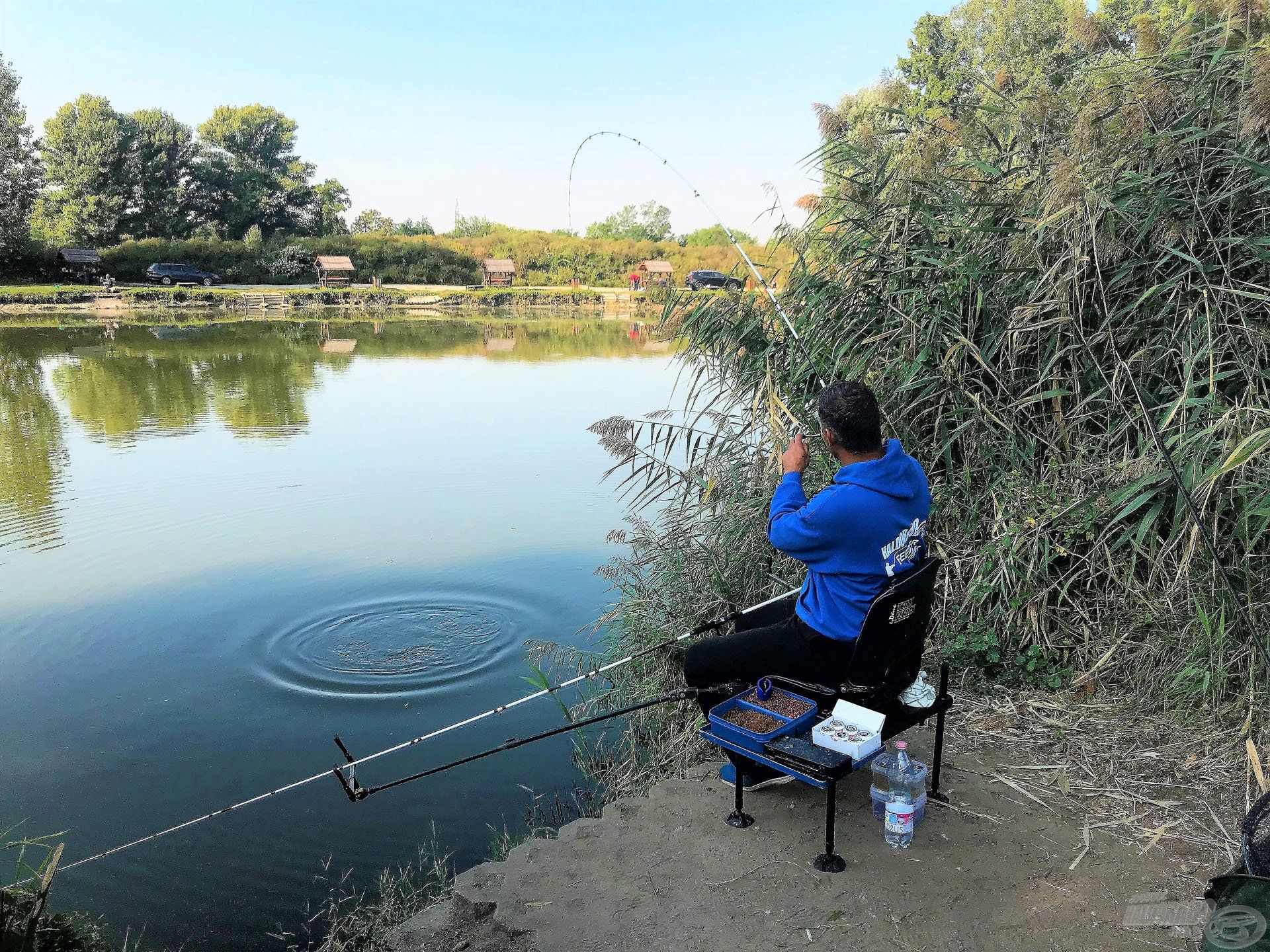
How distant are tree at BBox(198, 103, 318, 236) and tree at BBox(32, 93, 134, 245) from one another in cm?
685

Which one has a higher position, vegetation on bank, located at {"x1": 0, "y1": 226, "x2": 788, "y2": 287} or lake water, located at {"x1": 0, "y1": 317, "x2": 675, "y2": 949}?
vegetation on bank, located at {"x1": 0, "y1": 226, "x2": 788, "y2": 287}

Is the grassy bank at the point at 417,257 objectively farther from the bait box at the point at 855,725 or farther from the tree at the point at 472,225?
the bait box at the point at 855,725

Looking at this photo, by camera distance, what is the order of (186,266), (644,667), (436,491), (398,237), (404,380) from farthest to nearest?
(398,237), (186,266), (404,380), (436,491), (644,667)

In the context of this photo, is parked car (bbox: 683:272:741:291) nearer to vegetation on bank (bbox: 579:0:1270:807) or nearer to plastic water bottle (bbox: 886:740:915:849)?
vegetation on bank (bbox: 579:0:1270:807)

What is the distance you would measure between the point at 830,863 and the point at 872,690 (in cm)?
55

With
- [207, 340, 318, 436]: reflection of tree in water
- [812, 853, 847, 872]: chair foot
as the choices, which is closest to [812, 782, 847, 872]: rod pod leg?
[812, 853, 847, 872]: chair foot

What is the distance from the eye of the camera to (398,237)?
54.8 m

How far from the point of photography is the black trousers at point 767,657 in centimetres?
299

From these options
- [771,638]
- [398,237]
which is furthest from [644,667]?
[398,237]

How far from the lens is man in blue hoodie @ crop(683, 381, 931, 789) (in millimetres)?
2832

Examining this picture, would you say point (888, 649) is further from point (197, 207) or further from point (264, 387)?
point (197, 207)

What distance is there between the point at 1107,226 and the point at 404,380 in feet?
53.8

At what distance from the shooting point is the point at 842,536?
2.83 metres

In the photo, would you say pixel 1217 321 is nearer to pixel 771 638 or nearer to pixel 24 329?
pixel 771 638
